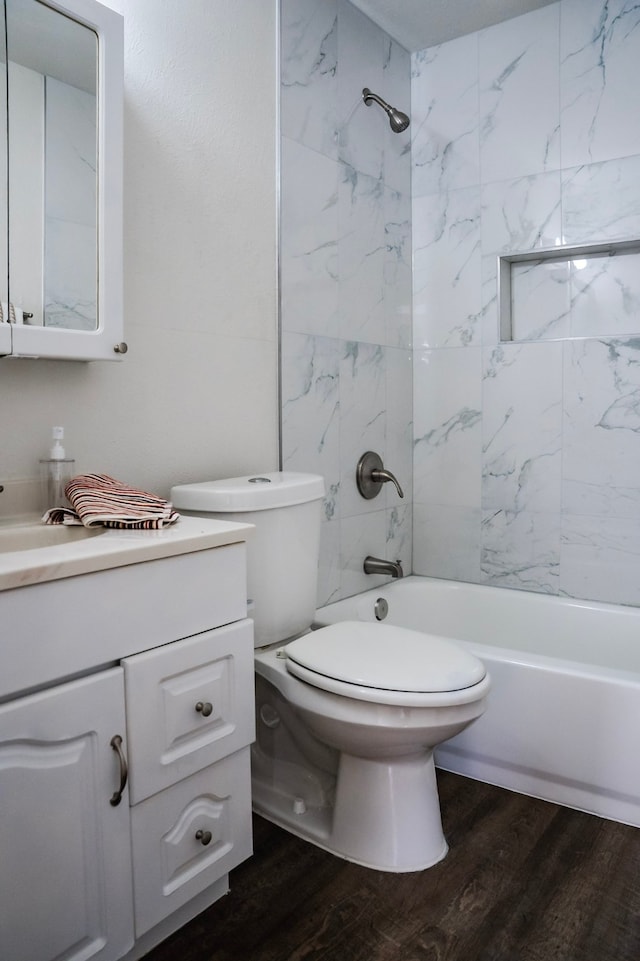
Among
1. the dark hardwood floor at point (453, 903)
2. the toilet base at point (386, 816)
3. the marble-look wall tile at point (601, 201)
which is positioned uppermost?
the marble-look wall tile at point (601, 201)

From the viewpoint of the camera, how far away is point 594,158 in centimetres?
235

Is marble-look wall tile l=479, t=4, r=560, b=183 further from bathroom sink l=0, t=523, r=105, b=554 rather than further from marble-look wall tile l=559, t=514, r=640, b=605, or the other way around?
bathroom sink l=0, t=523, r=105, b=554

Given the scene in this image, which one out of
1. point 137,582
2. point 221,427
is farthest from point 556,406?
point 137,582

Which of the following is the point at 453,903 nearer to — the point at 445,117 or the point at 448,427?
the point at 448,427

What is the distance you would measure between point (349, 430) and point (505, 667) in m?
0.97

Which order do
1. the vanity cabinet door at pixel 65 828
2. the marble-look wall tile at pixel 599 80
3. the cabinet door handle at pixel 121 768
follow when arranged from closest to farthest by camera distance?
the vanity cabinet door at pixel 65 828
the cabinet door handle at pixel 121 768
the marble-look wall tile at pixel 599 80

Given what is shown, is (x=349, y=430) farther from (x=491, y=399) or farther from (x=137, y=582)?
(x=137, y=582)

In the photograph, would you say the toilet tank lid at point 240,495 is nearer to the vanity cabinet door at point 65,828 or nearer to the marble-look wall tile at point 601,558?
the vanity cabinet door at point 65,828

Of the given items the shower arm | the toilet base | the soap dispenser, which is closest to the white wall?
the soap dispenser

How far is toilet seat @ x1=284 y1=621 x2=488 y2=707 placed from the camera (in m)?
1.43

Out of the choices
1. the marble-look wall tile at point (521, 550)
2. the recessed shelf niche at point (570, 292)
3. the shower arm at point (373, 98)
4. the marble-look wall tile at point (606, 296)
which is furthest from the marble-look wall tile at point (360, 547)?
the shower arm at point (373, 98)

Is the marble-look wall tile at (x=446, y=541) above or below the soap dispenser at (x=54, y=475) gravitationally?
below

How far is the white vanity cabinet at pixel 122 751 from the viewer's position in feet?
3.31

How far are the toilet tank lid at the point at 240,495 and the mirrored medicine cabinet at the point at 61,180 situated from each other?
13.9 inches
